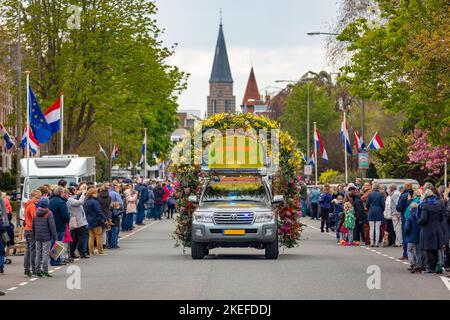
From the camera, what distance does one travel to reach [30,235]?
23812mm

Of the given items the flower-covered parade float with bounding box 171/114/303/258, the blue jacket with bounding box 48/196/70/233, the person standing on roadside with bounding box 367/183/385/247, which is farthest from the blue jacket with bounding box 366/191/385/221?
the blue jacket with bounding box 48/196/70/233

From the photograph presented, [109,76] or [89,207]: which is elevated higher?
[109,76]

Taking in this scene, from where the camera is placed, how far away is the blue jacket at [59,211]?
25578 millimetres

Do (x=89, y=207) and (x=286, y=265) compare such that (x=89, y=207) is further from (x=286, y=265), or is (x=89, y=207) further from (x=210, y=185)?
(x=286, y=265)

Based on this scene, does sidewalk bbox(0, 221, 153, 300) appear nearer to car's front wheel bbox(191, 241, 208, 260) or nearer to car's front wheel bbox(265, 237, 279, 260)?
car's front wheel bbox(191, 241, 208, 260)

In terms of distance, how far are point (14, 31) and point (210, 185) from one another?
3788 centimetres

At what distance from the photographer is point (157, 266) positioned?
2567cm

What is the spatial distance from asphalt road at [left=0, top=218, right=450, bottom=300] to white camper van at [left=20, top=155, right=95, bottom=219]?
1031 cm

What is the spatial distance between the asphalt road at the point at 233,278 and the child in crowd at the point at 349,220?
2601 mm

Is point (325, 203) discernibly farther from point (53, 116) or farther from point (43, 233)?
point (43, 233)

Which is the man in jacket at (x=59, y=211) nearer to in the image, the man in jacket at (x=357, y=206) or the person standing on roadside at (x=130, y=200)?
the man in jacket at (x=357, y=206)

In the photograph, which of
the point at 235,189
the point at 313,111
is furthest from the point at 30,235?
the point at 313,111

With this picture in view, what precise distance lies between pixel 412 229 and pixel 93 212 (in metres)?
8.84


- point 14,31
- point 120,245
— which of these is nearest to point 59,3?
point 14,31
